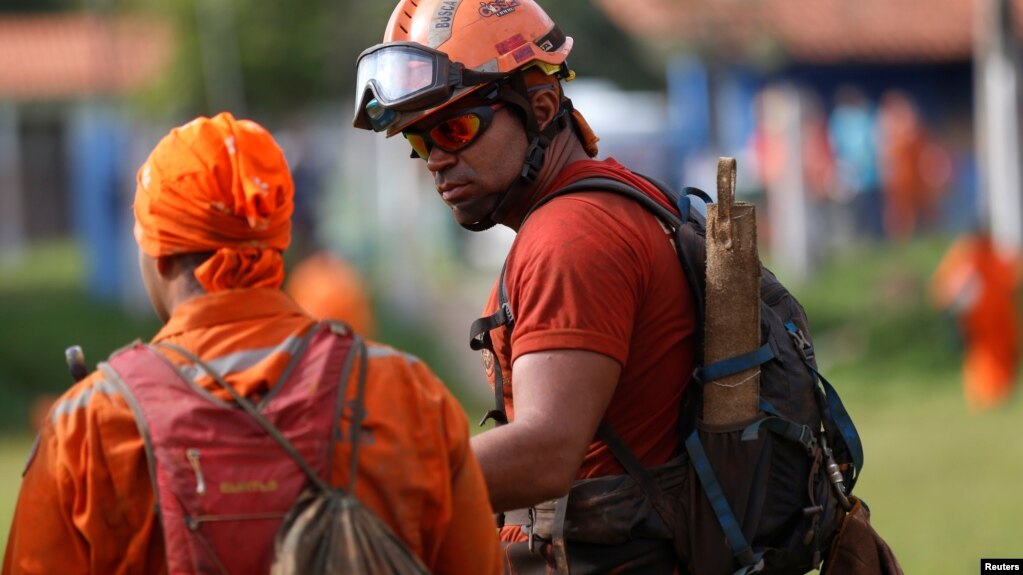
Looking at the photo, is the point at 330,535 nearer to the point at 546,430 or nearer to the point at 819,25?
the point at 546,430

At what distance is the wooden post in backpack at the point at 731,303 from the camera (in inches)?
151

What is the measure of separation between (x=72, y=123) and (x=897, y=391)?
24017 mm

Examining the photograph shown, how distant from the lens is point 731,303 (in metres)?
3.82

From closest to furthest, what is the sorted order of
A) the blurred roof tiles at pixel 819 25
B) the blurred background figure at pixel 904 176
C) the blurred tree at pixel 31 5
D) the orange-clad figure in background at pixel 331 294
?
the orange-clad figure in background at pixel 331 294
the blurred roof tiles at pixel 819 25
the blurred background figure at pixel 904 176
the blurred tree at pixel 31 5

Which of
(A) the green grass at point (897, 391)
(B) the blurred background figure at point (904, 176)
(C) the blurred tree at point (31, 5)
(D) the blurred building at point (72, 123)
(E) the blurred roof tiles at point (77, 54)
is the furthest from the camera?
(C) the blurred tree at point (31, 5)

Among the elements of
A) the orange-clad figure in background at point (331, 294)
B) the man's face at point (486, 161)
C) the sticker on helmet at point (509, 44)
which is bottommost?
the orange-clad figure in background at point (331, 294)

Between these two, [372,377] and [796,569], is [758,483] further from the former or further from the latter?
[372,377]

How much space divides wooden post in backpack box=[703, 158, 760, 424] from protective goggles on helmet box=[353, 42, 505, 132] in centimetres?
64

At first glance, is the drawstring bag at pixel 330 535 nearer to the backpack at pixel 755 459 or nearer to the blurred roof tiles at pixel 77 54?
the backpack at pixel 755 459

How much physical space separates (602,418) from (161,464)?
1.13 metres

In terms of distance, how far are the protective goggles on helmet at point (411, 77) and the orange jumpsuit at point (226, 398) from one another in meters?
0.83

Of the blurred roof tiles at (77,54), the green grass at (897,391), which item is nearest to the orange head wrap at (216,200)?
the green grass at (897,391)

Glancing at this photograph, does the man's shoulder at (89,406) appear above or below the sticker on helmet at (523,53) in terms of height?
below

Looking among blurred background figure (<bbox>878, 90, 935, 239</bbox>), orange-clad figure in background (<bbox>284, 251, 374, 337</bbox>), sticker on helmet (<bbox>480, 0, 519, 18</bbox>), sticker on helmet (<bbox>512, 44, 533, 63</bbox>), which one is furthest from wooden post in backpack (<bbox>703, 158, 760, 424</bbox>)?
blurred background figure (<bbox>878, 90, 935, 239</bbox>)
